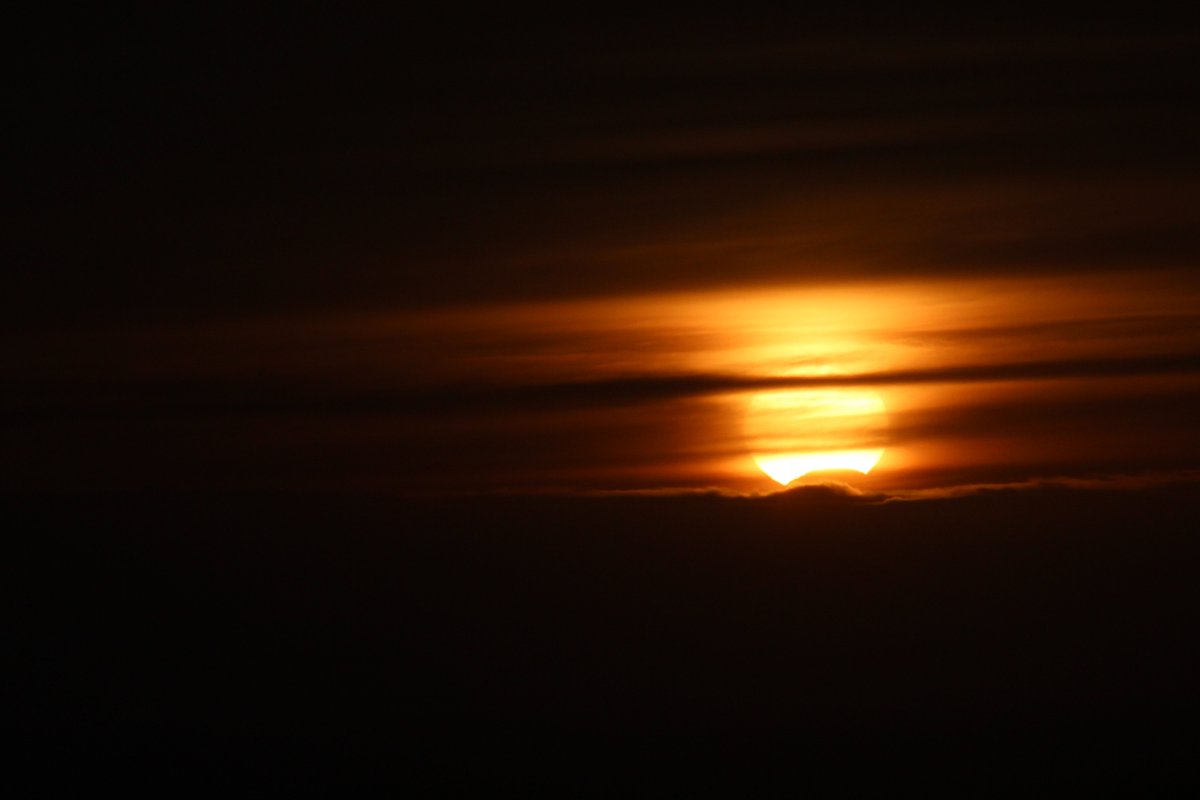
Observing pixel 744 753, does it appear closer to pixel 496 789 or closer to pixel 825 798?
pixel 825 798

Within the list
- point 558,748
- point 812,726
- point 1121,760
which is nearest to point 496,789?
point 558,748

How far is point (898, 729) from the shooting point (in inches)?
427

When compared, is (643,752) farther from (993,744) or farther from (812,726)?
(993,744)

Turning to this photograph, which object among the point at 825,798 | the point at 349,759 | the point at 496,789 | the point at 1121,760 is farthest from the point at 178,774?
the point at 1121,760

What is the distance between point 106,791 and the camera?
977cm

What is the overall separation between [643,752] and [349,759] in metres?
2.38

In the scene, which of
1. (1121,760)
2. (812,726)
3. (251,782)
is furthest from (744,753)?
(251,782)

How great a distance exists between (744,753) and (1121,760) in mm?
2933

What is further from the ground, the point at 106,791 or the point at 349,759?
the point at 349,759

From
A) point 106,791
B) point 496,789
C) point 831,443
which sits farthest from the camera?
point 496,789

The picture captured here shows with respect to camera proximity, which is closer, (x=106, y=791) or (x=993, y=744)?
(x=106, y=791)

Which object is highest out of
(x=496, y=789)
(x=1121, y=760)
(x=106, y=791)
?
(x=1121, y=760)

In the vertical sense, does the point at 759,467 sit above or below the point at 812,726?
below

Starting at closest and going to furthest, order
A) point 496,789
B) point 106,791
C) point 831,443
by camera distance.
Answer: point 831,443 → point 106,791 → point 496,789
